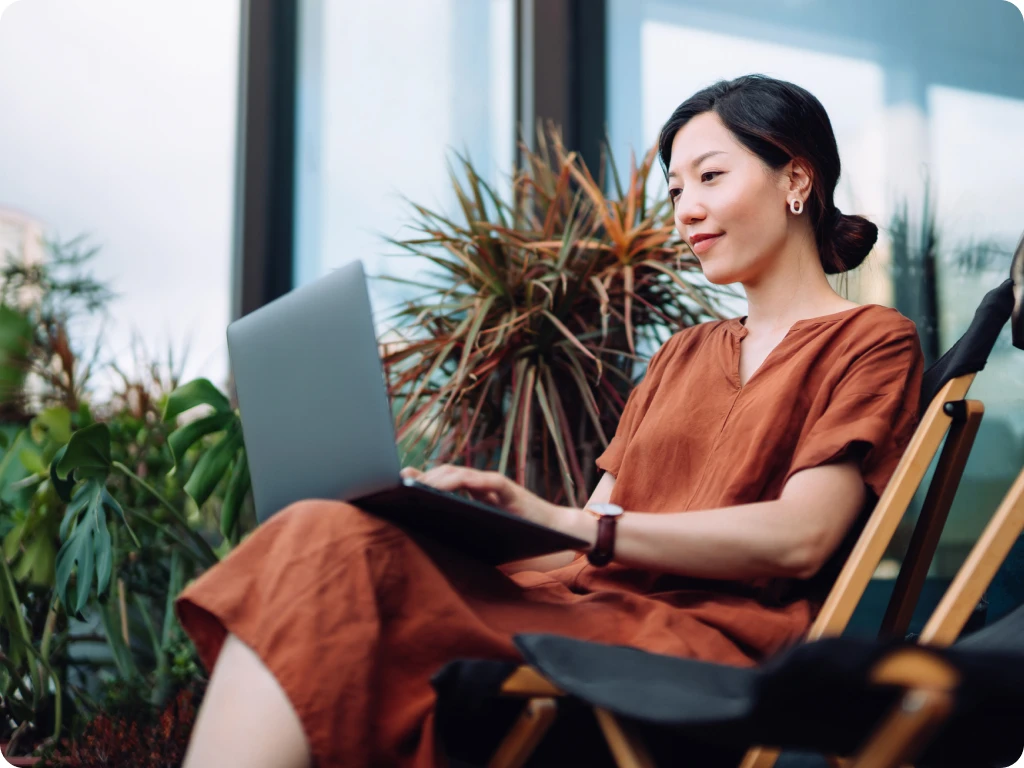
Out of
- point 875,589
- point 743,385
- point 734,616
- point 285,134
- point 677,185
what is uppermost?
point 285,134

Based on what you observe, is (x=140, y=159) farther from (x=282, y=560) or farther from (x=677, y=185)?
(x=282, y=560)

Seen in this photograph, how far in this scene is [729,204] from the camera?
4.88 ft

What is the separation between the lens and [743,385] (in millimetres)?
1459

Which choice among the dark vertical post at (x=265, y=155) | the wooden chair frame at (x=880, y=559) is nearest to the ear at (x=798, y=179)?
the wooden chair frame at (x=880, y=559)

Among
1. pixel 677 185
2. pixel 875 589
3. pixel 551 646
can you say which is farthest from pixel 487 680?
pixel 875 589

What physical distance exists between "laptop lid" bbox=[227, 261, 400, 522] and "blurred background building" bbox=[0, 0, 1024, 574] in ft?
5.67

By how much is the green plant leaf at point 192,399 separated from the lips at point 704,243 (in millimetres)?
1102

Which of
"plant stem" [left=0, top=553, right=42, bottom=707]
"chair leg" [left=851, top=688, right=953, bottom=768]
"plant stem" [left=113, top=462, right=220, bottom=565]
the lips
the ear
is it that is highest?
the ear

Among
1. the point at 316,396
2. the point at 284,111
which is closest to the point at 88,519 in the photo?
the point at 316,396

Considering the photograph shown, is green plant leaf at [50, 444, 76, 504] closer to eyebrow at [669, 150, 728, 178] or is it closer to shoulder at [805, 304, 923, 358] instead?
eyebrow at [669, 150, 728, 178]

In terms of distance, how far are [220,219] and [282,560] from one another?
95.1 inches

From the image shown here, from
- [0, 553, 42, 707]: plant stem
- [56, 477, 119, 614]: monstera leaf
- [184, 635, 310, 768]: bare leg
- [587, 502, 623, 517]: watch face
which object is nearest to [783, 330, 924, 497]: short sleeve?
[587, 502, 623, 517]: watch face

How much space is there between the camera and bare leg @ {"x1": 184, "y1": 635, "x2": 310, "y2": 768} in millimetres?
937

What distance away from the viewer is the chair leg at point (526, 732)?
3.17 ft
